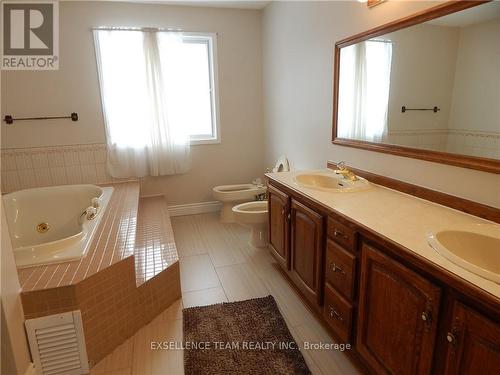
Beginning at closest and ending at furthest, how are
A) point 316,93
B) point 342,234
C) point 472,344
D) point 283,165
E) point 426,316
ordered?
point 472,344, point 426,316, point 342,234, point 316,93, point 283,165

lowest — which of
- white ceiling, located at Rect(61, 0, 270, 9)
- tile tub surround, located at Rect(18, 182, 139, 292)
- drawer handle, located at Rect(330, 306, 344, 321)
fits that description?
drawer handle, located at Rect(330, 306, 344, 321)

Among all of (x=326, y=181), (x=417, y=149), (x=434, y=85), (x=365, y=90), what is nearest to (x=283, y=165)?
(x=326, y=181)

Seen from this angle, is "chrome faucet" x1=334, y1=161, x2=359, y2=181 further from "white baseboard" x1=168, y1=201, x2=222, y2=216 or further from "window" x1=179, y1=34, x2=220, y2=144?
"white baseboard" x1=168, y1=201, x2=222, y2=216

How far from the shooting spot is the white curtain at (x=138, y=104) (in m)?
3.33

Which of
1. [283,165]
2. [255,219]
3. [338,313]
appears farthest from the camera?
[283,165]

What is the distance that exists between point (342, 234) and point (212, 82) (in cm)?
Result: 289

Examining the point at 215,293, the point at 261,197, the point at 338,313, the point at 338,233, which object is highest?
the point at 338,233

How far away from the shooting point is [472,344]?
913 millimetres

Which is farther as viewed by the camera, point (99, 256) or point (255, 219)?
point (255, 219)

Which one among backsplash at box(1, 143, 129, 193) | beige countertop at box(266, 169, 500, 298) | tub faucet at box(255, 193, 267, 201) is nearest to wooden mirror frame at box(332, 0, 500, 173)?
beige countertop at box(266, 169, 500, 298)

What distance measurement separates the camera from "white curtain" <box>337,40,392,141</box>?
1949mm

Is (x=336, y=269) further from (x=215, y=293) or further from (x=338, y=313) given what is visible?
(x=215, y=293)

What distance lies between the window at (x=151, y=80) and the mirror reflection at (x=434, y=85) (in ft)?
6.80

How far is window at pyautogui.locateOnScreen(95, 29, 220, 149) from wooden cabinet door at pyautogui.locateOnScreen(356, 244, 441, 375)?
2.90 m
